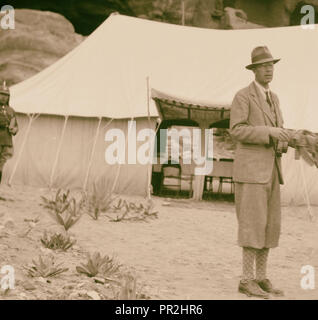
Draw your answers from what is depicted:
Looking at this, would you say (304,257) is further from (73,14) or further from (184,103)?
(73,14)

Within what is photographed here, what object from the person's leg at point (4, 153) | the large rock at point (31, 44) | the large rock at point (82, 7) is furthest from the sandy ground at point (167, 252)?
the large rock at point (82, 7)

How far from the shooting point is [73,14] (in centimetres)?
2764

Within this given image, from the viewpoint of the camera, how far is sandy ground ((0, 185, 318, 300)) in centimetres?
476

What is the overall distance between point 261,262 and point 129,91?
9761 mm

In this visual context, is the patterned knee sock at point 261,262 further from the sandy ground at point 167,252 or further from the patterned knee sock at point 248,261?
the sandy ground at point 167,252

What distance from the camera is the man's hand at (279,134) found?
4512mm

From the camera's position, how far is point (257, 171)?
4.62 m

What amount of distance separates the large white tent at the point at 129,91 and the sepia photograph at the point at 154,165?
37 millimetres

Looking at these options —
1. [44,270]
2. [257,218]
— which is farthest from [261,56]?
[44,270]

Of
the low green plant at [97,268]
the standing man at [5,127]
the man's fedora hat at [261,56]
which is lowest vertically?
the low green plant at [97,268]

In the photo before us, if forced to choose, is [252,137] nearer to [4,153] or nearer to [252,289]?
[252,289]

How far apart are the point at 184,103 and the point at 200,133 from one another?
1141mm

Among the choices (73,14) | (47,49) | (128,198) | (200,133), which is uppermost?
(73,14)
